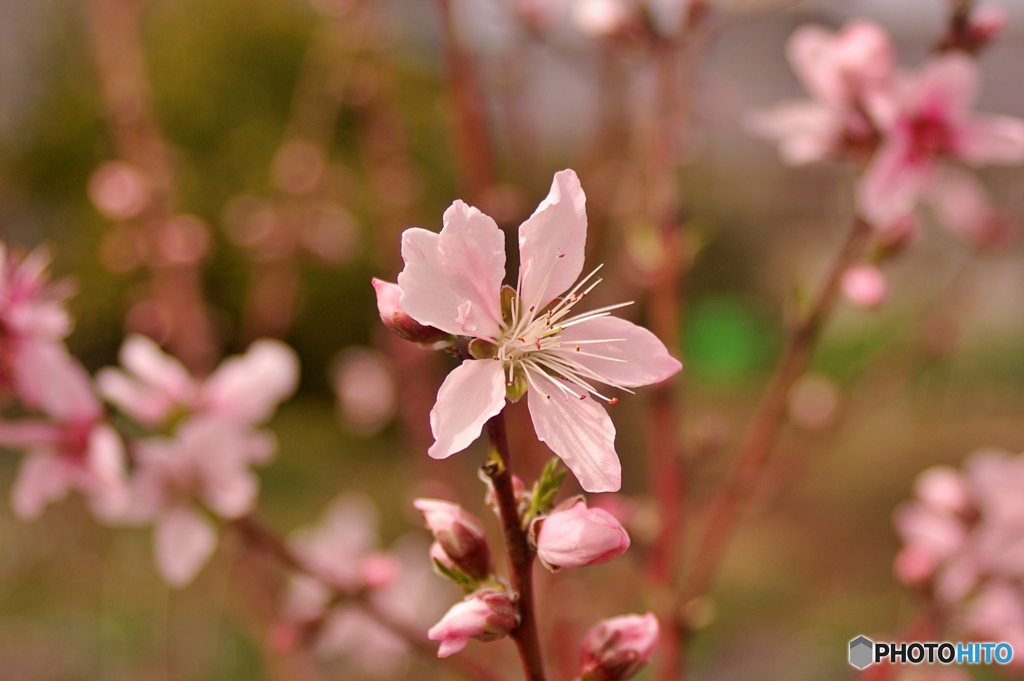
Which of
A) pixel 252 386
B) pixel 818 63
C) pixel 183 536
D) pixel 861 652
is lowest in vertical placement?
pixel 861 652

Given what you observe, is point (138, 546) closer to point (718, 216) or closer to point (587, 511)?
point (587, 511)

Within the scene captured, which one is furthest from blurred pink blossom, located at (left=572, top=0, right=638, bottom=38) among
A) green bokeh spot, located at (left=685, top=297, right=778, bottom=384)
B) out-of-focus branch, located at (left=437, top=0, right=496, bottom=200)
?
green bokeh spot, located at (left=685, top=297, right=778, bottom=384)

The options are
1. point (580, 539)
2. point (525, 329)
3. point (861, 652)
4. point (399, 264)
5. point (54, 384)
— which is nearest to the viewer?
point (580, 539)

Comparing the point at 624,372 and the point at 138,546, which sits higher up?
the point at 624,372

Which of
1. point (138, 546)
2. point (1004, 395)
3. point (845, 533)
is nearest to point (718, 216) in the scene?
point (1004, 395)

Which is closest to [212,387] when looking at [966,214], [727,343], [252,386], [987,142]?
[252,386]

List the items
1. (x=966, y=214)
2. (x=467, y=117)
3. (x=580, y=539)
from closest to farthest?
(x=580, y=539) < (x=467, y=117) < (x=966, y=214)

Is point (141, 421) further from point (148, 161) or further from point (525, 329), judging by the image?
point (148, 161)
